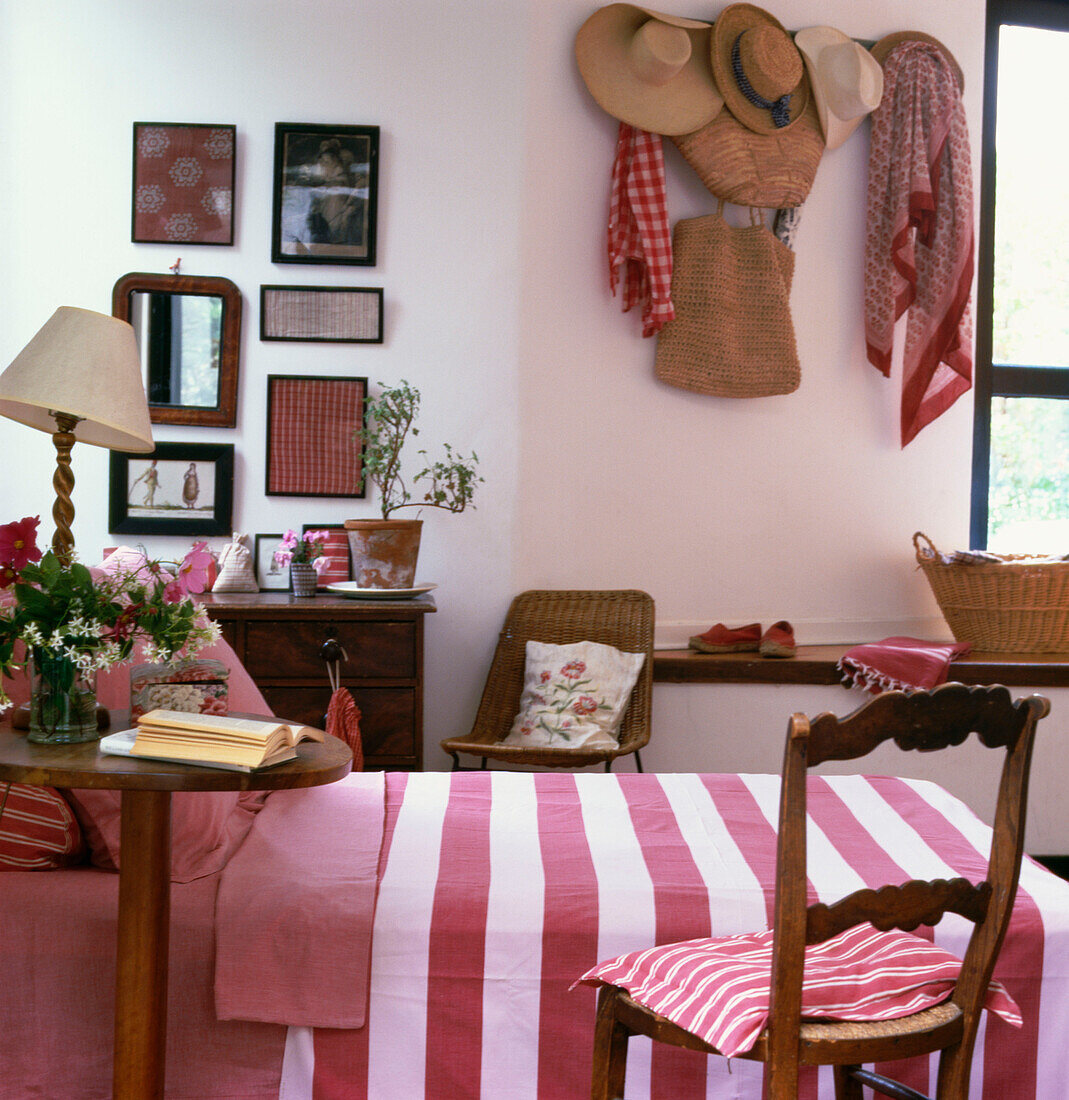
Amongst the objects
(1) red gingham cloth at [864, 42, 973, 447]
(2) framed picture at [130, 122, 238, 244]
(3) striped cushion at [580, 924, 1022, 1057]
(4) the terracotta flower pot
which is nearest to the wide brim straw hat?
(1) red gingham cloth at [864, 42, 973, 447]

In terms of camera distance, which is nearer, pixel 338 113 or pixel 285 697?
pixel 285 697

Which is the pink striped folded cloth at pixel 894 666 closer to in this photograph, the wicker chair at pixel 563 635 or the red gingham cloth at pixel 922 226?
the wicker chair at pixel 563 635

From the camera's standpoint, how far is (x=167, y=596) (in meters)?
1.69

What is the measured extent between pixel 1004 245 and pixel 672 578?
1894 millimetres

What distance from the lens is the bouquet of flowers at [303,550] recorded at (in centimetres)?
342


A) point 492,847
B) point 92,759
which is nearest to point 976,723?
point 492,847

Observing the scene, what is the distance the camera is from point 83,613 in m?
1.61

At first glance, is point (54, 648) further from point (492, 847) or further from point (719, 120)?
point (719, 120)

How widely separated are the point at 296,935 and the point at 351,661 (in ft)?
4.73

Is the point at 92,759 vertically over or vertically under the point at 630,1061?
over

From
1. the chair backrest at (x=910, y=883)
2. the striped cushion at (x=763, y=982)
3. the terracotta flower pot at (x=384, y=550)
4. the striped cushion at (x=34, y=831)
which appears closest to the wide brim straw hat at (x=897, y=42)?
the terracotta flower pot at (x=384, y=550)

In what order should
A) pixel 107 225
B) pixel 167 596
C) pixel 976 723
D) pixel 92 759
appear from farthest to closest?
pixel 107 225, pixel 167 596, pixel 92 759, pixel 976 723

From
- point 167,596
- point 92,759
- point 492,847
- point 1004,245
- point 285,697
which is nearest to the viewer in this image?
point 92,759

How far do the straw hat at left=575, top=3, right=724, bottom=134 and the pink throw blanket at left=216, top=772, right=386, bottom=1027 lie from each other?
272cm
